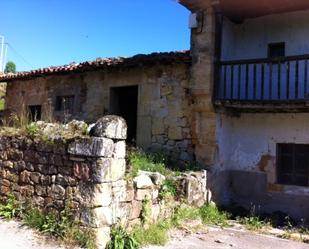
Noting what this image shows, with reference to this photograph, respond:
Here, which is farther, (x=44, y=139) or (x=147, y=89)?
(x=147, y=89)

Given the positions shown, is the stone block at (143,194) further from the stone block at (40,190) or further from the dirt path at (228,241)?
the stone block at (40,190)

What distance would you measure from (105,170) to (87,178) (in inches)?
11.8

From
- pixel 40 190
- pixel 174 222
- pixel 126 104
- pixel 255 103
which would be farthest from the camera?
pixel 126 104

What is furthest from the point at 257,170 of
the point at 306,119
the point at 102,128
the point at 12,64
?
the point at 12,64

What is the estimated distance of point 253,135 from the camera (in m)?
9.61

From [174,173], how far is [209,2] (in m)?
4.10

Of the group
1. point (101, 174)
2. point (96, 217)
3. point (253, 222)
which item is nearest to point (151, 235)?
point (96, 217)

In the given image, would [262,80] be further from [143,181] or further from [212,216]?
[143,181]

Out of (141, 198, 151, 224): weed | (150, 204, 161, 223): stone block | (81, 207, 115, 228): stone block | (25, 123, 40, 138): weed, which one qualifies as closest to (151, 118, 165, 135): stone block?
(150, 204, 161, 223): stone block

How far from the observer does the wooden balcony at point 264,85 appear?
8477 millimetres

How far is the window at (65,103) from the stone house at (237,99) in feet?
5.54

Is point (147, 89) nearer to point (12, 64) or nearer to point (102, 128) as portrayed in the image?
point (102, 128)

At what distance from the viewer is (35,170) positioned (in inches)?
248

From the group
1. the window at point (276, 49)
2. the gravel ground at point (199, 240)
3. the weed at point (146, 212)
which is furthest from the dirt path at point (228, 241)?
the window at point (276, 49)
